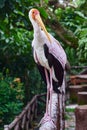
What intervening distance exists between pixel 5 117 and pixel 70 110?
79.7 inches

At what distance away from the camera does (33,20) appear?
103 inches

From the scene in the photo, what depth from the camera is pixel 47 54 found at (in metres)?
2.68

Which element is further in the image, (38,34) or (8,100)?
(8,100)

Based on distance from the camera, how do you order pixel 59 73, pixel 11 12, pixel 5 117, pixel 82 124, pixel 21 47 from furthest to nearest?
pixel 21 47 < pixel 5 117 < pixel 11 12 < pixel 82 124 < pixel 59 73

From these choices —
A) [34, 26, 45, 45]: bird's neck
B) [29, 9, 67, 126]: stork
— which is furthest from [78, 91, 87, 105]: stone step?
[34, 26, 45, 45]: bird's neck

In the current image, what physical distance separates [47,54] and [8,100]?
4.36 metres

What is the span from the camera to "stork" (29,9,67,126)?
262cm

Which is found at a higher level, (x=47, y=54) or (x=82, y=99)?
(x=47, y=54)

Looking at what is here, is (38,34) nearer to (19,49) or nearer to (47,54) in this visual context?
(47,54)

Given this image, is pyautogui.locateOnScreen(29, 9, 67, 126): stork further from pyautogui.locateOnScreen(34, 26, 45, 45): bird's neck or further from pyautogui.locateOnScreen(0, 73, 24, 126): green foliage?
pyautogui.locateOnScreen(0, 73, 24, 126): green foliage

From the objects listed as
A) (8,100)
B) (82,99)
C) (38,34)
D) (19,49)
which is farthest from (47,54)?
(19,49)

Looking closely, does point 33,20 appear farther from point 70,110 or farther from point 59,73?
point 70,110

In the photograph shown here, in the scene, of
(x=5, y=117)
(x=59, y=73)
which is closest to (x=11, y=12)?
(x=59, y=73)

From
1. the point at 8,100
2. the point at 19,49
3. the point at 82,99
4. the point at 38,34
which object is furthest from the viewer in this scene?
the point at 19,49
